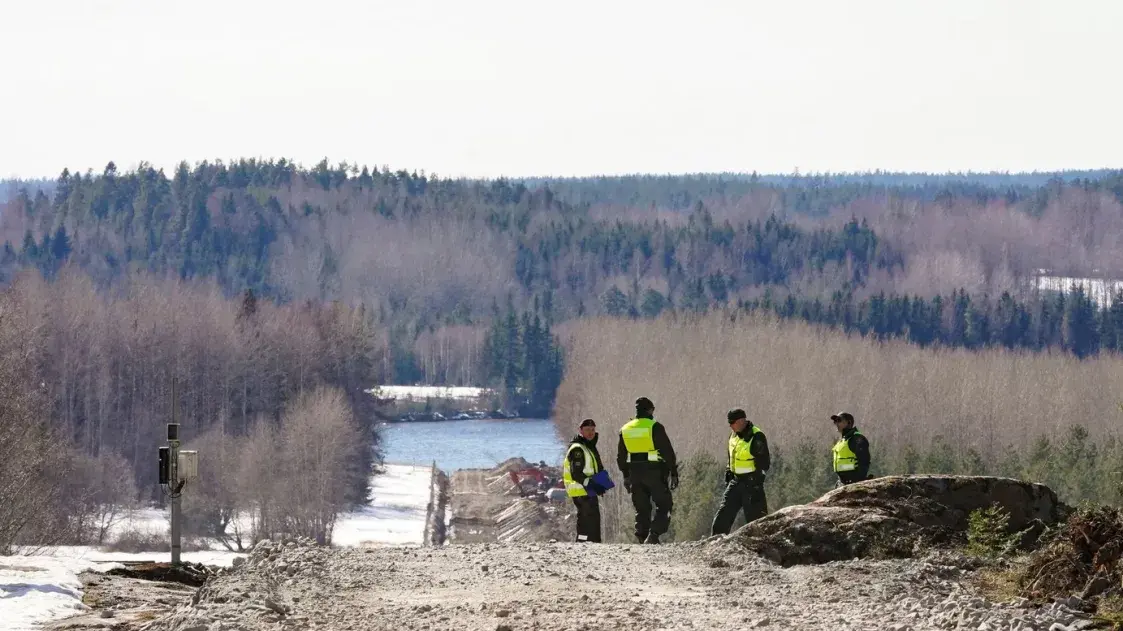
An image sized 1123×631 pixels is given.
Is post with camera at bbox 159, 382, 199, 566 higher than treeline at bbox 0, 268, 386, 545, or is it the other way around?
post with camera at bbox 159, 382, 199, 566

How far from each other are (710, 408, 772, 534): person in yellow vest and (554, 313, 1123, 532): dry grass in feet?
135

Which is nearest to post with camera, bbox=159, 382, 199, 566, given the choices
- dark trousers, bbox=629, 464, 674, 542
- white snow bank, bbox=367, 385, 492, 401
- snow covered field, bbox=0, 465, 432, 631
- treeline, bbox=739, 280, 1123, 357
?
snow covered field, bbox=0, 465, 432, 631

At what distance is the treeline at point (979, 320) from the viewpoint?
157 metres

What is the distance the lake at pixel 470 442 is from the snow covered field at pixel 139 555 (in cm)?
696

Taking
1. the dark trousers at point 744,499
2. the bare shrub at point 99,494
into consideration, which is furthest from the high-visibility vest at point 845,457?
the bare shrub at point 99,494

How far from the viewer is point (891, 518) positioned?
47.0 feet

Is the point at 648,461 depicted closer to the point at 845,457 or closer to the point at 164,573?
the point at 845,457

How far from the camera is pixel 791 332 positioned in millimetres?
99250

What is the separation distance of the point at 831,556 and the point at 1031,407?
221 ft

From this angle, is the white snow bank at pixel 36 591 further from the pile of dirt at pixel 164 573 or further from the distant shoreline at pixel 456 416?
the distant shoreline at pixel 456 416

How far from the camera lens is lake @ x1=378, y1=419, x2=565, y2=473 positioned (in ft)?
386

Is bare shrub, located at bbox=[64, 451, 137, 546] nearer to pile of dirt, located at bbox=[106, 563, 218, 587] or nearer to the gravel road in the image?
pile of dirt, located at bbox=[106, 563, 218, 587]

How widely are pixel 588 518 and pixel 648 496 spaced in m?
0.63

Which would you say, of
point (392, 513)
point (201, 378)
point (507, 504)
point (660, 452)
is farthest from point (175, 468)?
point (201, 378)
